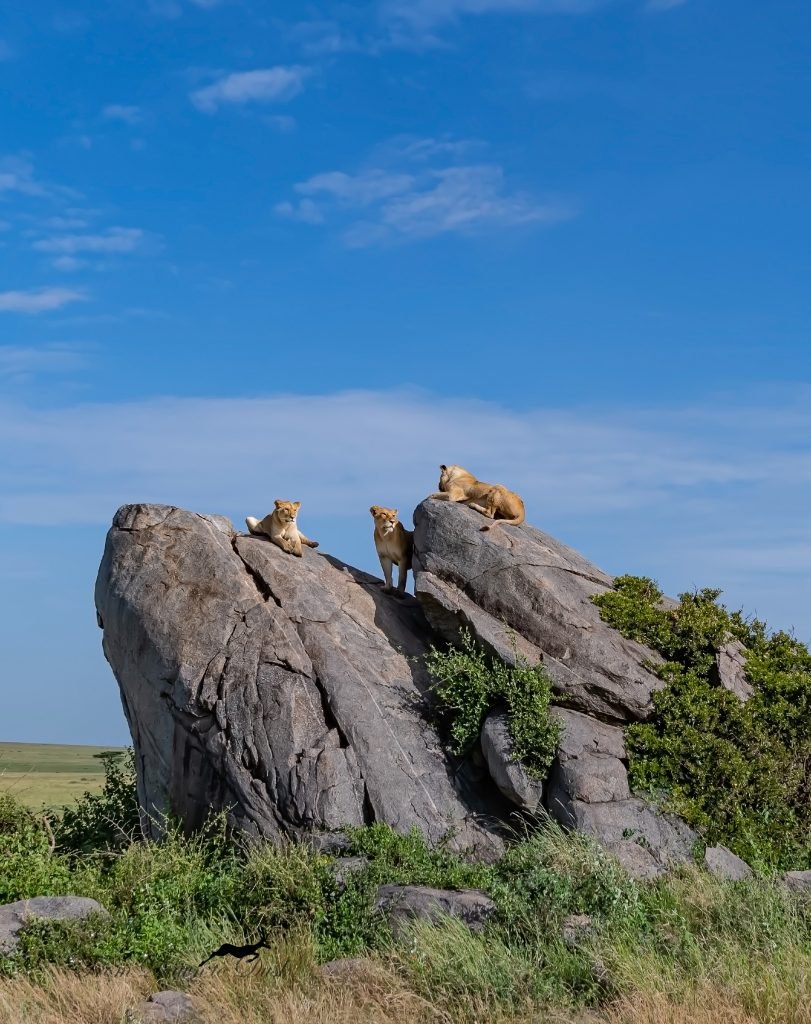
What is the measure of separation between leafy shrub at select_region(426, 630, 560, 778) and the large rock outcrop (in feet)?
0.82

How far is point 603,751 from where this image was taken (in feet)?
54.5

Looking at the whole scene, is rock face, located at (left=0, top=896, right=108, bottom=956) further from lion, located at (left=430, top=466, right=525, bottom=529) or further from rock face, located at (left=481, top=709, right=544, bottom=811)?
lion, located at (left=430, top=466, right=525, bottom=529)

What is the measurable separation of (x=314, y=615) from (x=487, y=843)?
4617 millimetres

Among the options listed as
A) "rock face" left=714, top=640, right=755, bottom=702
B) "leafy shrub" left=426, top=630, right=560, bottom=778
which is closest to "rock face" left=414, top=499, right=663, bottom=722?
"leafy shrub" left=426, top=630, right=560, bottom=778

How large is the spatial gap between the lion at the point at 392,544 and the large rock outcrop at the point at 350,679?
448mm

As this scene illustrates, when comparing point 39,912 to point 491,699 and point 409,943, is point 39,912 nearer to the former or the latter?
point 409,943

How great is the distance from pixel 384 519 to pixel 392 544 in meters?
0.52

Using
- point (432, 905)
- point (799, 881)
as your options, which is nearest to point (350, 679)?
point (432, 905)

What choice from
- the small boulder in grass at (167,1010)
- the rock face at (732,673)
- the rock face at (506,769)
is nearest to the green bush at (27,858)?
the small boulder in grass at (167,1010)

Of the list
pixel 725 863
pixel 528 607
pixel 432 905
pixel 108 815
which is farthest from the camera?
pixel 108 815

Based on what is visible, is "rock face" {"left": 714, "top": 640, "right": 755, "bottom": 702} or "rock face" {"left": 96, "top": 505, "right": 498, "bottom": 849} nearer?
"rock face" {"left": 96, "top": 505, "right": 498, "bottom": 849}

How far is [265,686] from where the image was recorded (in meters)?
17.0

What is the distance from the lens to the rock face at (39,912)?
41.3 feet

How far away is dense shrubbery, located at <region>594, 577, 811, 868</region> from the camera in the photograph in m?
16.7
